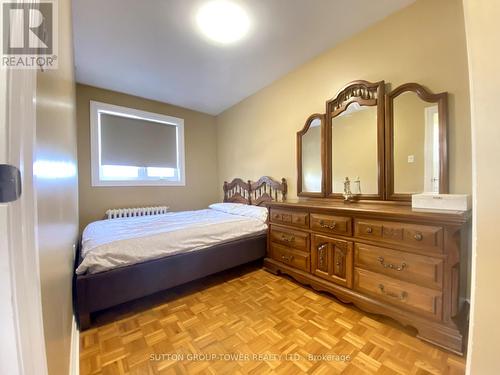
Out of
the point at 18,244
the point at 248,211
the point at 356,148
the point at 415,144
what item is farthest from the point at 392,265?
the point at 18,244

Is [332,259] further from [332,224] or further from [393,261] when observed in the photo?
[393,261]

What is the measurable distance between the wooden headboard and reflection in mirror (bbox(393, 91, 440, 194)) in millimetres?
1339

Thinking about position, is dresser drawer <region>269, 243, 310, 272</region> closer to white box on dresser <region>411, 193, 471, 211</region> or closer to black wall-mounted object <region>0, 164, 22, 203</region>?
white box on dresser <region>411, 193, 471, 211</region>

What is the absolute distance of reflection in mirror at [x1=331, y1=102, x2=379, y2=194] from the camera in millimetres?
2006

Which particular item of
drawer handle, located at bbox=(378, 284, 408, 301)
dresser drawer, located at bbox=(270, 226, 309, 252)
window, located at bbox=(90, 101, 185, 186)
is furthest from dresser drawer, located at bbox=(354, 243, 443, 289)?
window, located at bbox=(90, 101, 185, 186)

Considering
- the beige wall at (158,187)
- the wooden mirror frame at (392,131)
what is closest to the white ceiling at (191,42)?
the beige wall at (158,187)

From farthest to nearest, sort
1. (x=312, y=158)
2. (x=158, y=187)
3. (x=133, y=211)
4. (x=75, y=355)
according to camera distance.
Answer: (x=158, y=187), (x=133, y=211), (x=312, y=158), (x=75, y=355)

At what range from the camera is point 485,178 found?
0.69 meters

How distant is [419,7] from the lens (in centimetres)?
172

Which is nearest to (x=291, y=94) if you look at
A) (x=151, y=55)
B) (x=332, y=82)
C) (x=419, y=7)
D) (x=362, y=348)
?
(x=332, y=82)

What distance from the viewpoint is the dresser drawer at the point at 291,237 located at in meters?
2.05

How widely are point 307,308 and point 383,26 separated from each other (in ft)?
8.69

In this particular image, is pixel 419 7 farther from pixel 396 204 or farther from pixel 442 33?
pixel 396 204

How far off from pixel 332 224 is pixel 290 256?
2.09ft
